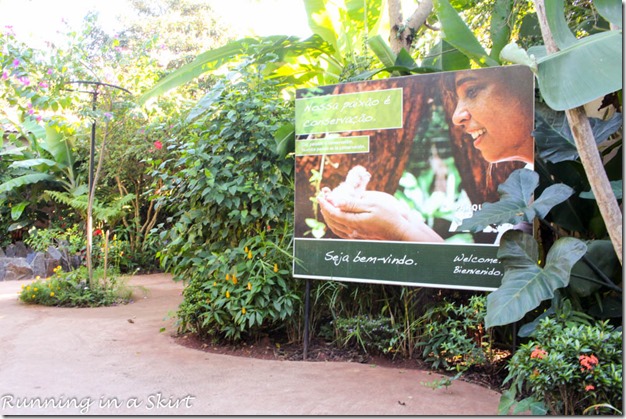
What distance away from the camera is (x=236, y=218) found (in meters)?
5.71

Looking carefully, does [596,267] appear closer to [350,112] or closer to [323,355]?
[350,112]

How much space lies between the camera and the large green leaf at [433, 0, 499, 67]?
17.0 feet

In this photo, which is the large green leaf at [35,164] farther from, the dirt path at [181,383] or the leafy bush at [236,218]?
the leafy bush at [236,218]

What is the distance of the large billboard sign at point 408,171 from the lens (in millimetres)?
4461

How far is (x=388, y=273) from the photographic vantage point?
4852 millimetres

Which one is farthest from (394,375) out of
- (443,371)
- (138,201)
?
(138,201)

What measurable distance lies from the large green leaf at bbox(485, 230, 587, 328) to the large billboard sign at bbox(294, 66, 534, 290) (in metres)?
0.53

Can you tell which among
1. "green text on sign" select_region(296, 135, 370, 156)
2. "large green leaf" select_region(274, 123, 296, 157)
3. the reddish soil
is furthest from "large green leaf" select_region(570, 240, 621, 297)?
"large green leaf" select_region(274, 123, 296, 157)

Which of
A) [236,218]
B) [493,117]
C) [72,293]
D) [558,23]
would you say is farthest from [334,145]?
[72,293]

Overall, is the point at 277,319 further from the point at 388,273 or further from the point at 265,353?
the point at 388,273

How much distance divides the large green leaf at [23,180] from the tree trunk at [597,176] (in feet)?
40.8

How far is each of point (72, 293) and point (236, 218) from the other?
4053 millimetres

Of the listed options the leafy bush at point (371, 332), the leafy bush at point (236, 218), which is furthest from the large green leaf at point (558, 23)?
the leafy bush at point (236, 218)

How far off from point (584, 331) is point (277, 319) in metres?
3.16
